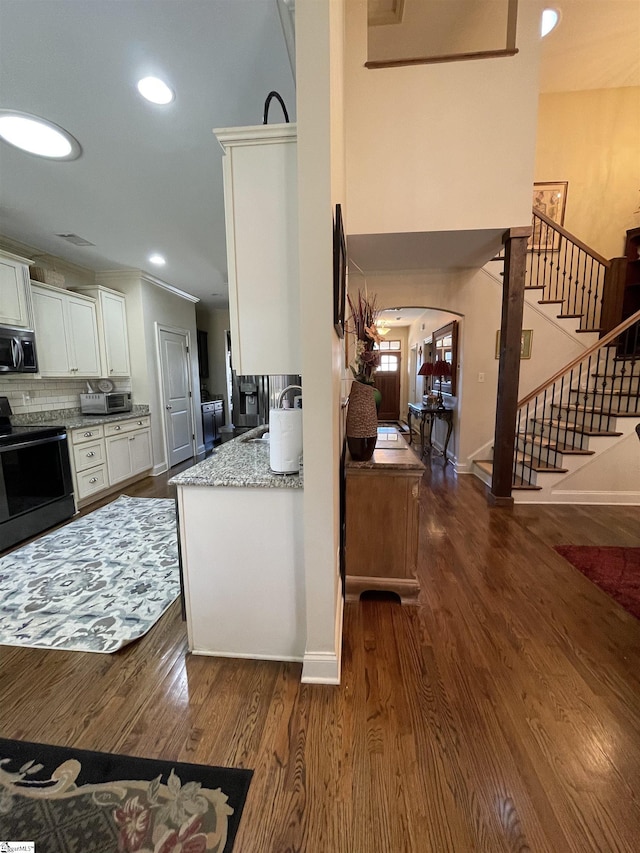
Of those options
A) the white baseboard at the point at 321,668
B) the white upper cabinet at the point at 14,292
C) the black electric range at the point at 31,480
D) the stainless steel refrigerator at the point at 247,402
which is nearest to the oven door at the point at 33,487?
the black electric range at the point at 31,480

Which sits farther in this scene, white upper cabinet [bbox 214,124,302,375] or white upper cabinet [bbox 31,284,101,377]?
white upper cabinet [bbox 31,284,101,377]

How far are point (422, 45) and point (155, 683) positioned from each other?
5623mm

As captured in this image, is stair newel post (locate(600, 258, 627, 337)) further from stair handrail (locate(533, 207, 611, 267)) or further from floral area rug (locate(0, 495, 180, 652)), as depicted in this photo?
floral area rug (locate(0, 495, 180, 652))

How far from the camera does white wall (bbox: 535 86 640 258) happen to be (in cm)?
460

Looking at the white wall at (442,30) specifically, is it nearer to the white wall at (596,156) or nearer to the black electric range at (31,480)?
the white wall at (596,156)

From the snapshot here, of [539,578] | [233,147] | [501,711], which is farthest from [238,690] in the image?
[233,147]

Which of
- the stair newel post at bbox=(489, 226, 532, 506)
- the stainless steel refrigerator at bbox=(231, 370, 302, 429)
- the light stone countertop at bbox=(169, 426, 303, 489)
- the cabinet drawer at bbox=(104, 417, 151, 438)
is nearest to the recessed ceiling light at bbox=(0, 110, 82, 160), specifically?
the light stone countertop at bbox=(169, 426, 303, 489)

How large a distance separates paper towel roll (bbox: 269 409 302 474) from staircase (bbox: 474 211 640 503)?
300cm

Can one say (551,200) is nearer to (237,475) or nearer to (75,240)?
(237,475)

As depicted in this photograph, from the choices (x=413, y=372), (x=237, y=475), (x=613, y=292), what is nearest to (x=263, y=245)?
(x=237, y=475)

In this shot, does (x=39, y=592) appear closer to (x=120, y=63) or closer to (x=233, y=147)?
(x=233, y=147)

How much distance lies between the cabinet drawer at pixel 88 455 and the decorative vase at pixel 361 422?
310cm

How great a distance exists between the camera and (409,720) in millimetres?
1293

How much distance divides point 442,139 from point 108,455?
4.53 metres
